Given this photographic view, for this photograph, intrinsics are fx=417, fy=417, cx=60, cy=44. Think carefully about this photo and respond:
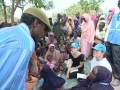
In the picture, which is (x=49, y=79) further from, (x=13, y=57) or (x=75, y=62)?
(x=75, y=62)

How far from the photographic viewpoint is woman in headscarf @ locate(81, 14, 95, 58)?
1086cm

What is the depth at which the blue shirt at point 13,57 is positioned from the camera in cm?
217

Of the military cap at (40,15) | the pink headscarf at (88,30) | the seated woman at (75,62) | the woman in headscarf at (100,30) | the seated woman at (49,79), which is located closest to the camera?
the military cap at (40,15)

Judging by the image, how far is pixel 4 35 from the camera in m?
2.24

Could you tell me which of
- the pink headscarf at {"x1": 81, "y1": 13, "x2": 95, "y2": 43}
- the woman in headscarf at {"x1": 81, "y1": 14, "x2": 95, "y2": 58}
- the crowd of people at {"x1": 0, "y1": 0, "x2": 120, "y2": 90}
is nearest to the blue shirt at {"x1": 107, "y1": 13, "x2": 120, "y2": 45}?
the crowd of people at {"x1": 0, "y1": 0, "x2": 120, "y2": 90}

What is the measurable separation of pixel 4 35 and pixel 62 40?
10.2m

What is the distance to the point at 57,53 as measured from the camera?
32.1 feet

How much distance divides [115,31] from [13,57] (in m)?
6.55

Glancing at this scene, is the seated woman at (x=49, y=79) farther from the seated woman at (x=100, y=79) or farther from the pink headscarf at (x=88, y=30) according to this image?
the pink headscarf at (x=88, y=30)

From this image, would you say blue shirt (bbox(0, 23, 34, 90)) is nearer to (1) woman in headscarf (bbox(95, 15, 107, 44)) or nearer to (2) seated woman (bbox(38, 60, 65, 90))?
(2) seated woman (bbox(38, 60, 65, 90))

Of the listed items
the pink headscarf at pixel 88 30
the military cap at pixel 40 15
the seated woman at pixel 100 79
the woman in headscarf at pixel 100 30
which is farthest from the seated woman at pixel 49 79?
the pink headscarf at pixel 88 30

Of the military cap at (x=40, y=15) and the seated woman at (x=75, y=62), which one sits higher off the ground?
the military cap at (x=40, y=15)

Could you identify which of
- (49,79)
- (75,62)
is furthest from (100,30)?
(49,79)

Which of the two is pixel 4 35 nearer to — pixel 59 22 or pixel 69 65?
pixel 69 65
